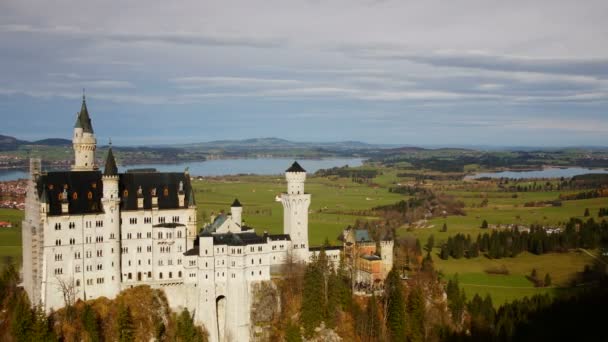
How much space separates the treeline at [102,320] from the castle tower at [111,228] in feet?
5.12

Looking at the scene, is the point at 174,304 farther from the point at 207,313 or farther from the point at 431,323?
the point at 431,323

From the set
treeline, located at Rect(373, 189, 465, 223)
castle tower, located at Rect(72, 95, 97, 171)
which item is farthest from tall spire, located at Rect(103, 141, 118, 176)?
treeline, located at Rect(373, 189, 465, 223)

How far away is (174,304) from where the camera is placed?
6669cm

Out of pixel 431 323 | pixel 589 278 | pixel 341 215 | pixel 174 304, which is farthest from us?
pixel 341 215

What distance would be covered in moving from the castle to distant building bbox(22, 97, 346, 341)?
0.10 metres

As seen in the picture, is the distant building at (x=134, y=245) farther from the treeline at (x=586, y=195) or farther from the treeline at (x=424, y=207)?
the treeline at (x=586, y=195)

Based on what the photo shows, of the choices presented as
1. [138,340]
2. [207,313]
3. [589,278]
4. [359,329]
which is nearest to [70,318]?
[138,340]

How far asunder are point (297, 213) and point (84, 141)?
2619 centimetres

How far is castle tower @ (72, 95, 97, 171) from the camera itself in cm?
7169

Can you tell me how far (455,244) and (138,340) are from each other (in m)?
63.6

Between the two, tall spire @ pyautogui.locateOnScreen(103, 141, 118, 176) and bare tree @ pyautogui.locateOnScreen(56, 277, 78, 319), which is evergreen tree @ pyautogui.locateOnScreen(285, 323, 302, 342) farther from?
tall spire @ pyautogui.locateOnScreen(103, 141, 118, 176)

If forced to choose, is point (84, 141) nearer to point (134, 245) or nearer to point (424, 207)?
point (134, 245)

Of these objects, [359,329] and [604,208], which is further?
[604,208]

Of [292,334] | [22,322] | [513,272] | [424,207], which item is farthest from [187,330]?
[424,207]
